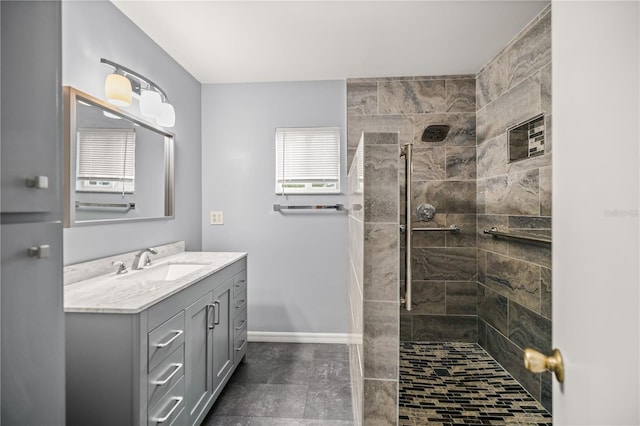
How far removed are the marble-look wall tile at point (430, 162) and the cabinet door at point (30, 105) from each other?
8.60 feet

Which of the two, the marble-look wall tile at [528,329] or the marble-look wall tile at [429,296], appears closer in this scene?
the marble-look wall tile at [528,329]

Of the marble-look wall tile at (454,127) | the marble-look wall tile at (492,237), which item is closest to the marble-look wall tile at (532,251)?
the marble-look wall tile at (492,237)

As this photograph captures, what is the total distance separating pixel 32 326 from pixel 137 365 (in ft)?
2.30

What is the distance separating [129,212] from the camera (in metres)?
2.05

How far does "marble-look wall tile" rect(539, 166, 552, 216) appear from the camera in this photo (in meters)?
1.97

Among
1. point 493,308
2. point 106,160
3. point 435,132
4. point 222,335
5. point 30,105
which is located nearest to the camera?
point 30,105

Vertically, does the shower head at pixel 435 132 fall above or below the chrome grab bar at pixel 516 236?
above

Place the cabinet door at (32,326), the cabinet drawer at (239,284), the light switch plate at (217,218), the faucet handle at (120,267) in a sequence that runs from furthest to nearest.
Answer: the light switch plate at (217,218) → the cabinet drawer at (239,284) → the faucet handle at (120,267) → the cabinet door at (32,326)

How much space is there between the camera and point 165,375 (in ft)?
4.52

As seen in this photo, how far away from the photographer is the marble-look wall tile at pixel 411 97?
2.93 meters

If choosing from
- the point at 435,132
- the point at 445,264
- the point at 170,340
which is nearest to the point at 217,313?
the point at 170,340

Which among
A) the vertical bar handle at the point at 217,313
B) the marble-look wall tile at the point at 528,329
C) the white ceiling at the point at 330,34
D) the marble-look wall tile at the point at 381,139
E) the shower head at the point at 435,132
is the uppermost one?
→ the white ceiling at the point at 330,34

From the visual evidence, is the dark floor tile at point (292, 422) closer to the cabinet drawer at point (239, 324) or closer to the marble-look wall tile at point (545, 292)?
the cabinet drawer at point (239, 324)

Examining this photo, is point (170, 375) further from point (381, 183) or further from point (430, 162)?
point (430, 162)
